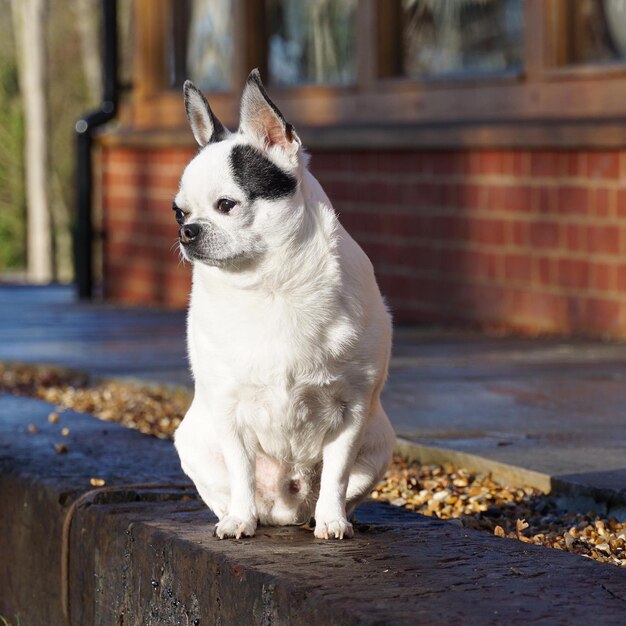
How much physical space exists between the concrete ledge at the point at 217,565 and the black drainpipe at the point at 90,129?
26.7 feet

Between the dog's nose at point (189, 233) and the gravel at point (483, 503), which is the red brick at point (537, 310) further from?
the dog's nose at point (189, 233)

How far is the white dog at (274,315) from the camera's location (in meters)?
3.56

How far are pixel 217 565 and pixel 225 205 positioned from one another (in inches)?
33.7

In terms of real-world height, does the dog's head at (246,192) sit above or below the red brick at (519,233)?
above

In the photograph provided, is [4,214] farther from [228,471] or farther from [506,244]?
[228,471]

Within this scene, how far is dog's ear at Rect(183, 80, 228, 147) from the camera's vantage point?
150 inches

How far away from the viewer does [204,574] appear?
3.62m

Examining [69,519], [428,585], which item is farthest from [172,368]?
[428,585]

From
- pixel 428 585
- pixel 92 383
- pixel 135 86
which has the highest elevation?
pixel 135 86

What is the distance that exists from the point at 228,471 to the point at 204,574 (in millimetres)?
309

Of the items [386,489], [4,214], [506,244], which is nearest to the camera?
[386,489]

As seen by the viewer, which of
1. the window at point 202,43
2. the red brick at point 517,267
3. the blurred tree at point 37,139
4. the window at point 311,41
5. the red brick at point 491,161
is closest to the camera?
the red brick at point 517,267

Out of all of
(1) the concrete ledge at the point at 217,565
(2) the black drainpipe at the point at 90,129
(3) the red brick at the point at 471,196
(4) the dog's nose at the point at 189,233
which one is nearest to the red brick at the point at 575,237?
(3) the red brick at the point at 471,196

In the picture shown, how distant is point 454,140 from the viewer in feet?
31.0
